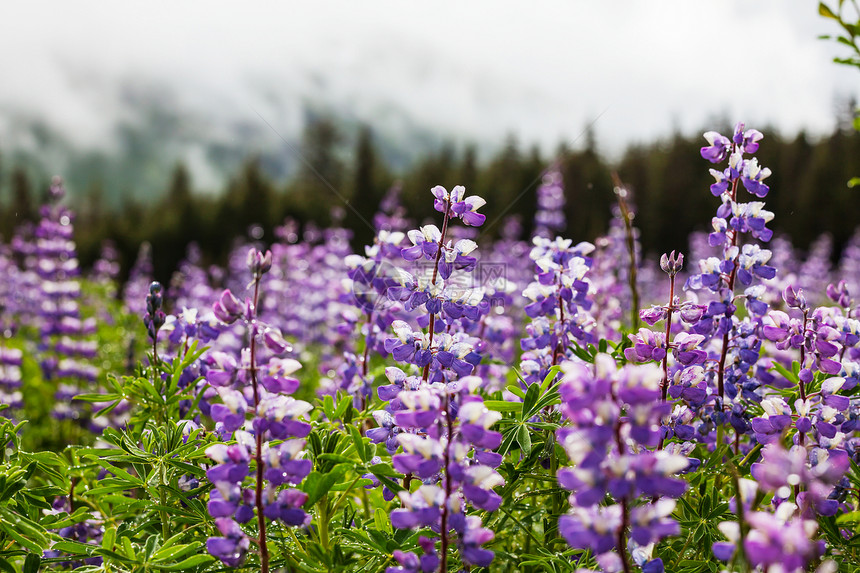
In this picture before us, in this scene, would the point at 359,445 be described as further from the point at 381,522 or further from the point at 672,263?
the point at 672,263

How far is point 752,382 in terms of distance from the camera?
2250mm

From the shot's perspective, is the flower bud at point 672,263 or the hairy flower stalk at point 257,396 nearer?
the hairy flower stalk at point 257,396

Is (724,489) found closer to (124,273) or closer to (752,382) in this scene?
(752,382)

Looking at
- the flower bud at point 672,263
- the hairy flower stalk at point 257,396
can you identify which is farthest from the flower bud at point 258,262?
the flower bud at point 672,263

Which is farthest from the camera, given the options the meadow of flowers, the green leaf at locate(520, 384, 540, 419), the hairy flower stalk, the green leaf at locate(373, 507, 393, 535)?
the green leaf at locate(520, 384, 540, 419)

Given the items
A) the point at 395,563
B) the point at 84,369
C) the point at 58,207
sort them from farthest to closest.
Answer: the point at 58,207 → the point at 84,369 → the point at 395,563

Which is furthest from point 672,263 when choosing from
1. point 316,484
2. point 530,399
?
point 316,484

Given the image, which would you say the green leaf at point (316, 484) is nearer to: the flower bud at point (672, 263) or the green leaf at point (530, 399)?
the green leaf at point (530, 399)

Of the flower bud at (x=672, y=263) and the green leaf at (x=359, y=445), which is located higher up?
the flower bud at (x=672, y=263)

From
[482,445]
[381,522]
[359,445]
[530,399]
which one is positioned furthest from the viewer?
[530,399]

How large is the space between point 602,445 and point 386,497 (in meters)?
0.96

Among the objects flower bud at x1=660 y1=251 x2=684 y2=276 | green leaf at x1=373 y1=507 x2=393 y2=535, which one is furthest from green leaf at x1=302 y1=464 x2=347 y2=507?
flower bud at x1=660 y1=251 x2=684 y2=276

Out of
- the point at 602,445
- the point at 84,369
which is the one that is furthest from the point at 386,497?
the point at 84,369

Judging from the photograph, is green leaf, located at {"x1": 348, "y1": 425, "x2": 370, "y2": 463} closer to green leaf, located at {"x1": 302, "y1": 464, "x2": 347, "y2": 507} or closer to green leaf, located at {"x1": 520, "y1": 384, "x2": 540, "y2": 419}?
green leaf, located at {"x1": 302, "y1": 464, "x2": 347, "y2": 507}
